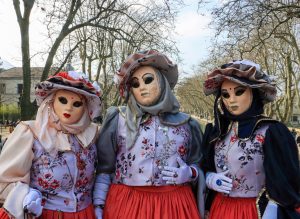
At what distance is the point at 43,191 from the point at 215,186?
1296mm

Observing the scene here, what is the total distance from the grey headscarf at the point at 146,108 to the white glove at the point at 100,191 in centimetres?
35

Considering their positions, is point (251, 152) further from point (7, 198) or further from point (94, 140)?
point (7, 198)

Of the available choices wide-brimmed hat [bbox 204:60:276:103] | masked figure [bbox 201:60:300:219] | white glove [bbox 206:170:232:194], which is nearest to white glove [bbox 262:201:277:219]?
masked figure [bbox 201:60:300:219]

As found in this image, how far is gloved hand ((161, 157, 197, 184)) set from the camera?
2.92 m

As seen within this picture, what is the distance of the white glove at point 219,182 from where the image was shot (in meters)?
2.84

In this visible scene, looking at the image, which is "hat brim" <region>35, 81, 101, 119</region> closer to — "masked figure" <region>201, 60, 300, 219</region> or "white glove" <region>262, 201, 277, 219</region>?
"masked figure" <region>201, 60, 300, 219</region>

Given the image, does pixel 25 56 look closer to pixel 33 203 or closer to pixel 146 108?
pixel 146 108

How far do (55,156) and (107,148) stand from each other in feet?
1.48

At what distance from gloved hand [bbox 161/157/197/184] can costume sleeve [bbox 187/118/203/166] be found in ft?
0.70

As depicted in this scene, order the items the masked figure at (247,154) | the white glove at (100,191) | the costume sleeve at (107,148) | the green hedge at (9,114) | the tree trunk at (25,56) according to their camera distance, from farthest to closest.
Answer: the green hedge at (9,114)
the tree trunk at (25,56)
the costume sleeve at (107,148)
the white glove at (100,191)
the masked figure at (247,154)

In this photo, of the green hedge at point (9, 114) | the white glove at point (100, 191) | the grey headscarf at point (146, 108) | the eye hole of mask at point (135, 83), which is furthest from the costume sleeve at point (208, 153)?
the green hedge at point (9, 114)

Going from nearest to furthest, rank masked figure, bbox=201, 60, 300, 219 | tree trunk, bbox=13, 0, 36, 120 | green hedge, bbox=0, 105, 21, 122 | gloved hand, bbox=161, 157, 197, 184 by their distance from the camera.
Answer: masked figure, bbox=201, 60, 300, 219
gloved hand, bbox=161, 157, 197, 184
tree trunk, bbox=13, 0, 36, 120
green hedge, bbox=0, 105, 21, 122

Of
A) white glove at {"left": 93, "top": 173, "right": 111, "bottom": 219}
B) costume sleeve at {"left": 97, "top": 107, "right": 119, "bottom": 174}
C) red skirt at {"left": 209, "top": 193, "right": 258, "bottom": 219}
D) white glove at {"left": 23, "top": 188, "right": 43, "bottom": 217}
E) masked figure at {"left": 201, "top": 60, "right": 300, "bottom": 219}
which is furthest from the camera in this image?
costume sleeve at {"left": 97, "top": 107, "right": 119, "bottom": 174}

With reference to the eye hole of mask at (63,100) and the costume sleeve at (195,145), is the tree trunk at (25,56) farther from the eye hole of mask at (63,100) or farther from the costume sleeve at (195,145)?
the costume sleeve at (195,145)
